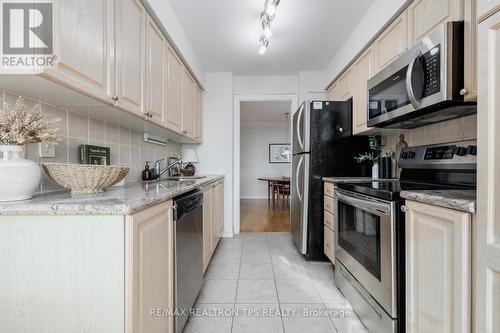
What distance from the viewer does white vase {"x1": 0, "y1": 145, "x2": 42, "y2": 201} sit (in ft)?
2.82

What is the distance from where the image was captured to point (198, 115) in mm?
3277

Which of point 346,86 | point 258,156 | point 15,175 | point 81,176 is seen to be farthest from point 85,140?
point 258,156

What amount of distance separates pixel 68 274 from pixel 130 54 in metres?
1.23

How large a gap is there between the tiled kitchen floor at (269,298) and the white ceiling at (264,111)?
12.1 feet

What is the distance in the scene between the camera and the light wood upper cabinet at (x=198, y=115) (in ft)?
10.3

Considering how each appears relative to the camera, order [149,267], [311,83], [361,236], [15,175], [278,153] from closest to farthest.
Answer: [15,175], [149,267], [361,236], [311,83], [278,153]

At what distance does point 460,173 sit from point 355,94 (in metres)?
1.32

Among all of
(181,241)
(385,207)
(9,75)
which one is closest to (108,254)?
(181,241)

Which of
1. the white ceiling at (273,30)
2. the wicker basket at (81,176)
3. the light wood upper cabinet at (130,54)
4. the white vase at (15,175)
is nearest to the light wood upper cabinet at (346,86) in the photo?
the white ceiling at (273,30)

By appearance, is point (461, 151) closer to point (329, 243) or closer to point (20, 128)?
point (329, 243)

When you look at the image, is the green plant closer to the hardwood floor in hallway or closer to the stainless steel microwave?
the stainless steel microwave

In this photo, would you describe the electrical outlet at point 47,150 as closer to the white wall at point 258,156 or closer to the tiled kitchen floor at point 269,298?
the tiled kitchen floor at point 269,298

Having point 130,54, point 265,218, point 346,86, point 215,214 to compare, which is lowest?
point 265,218

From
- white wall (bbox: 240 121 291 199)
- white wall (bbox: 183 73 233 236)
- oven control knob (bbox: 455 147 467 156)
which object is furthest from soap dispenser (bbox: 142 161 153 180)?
white wall (bbox: 240 121 291 199)
